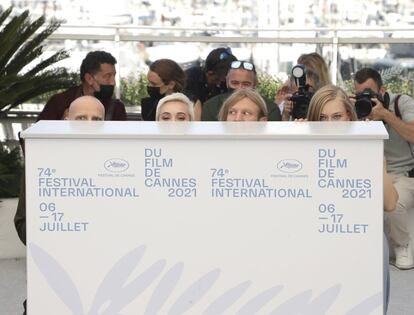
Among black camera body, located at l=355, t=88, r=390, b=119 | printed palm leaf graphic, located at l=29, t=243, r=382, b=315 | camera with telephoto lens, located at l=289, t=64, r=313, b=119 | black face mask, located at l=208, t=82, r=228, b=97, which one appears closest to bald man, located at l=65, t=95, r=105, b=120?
printed palm leaf graphic, located at l=29, t=243, r=382, b=315

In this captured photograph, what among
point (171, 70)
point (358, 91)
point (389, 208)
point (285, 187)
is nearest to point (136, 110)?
point (171, 70)

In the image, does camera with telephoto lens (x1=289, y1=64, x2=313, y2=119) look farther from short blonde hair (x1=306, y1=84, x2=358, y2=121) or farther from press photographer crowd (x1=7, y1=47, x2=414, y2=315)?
short blonde hair (x1=306, y1=84, x2=358, y2=121)

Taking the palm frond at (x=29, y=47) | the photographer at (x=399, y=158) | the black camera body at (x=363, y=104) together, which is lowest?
the photographer at (x=399, y=158)

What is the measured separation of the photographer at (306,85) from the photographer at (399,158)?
27cm

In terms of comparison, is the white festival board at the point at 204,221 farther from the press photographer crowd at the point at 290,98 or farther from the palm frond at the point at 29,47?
the palm frond at the point at 29,47

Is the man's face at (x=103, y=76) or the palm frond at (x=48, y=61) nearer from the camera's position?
the man's face at (x=103, y=76)

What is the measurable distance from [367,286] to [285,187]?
0.43 meters

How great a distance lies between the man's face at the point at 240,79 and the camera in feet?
23.6

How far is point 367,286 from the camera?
11.5ft

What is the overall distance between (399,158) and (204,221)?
450 centimetres

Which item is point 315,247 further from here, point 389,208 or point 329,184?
point 389,208

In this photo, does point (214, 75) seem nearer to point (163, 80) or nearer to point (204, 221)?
point (163, 80)

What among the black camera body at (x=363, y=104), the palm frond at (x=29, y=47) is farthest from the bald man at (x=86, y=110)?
the palm frond at (x=29, y=47)

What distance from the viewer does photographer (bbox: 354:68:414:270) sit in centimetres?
755
